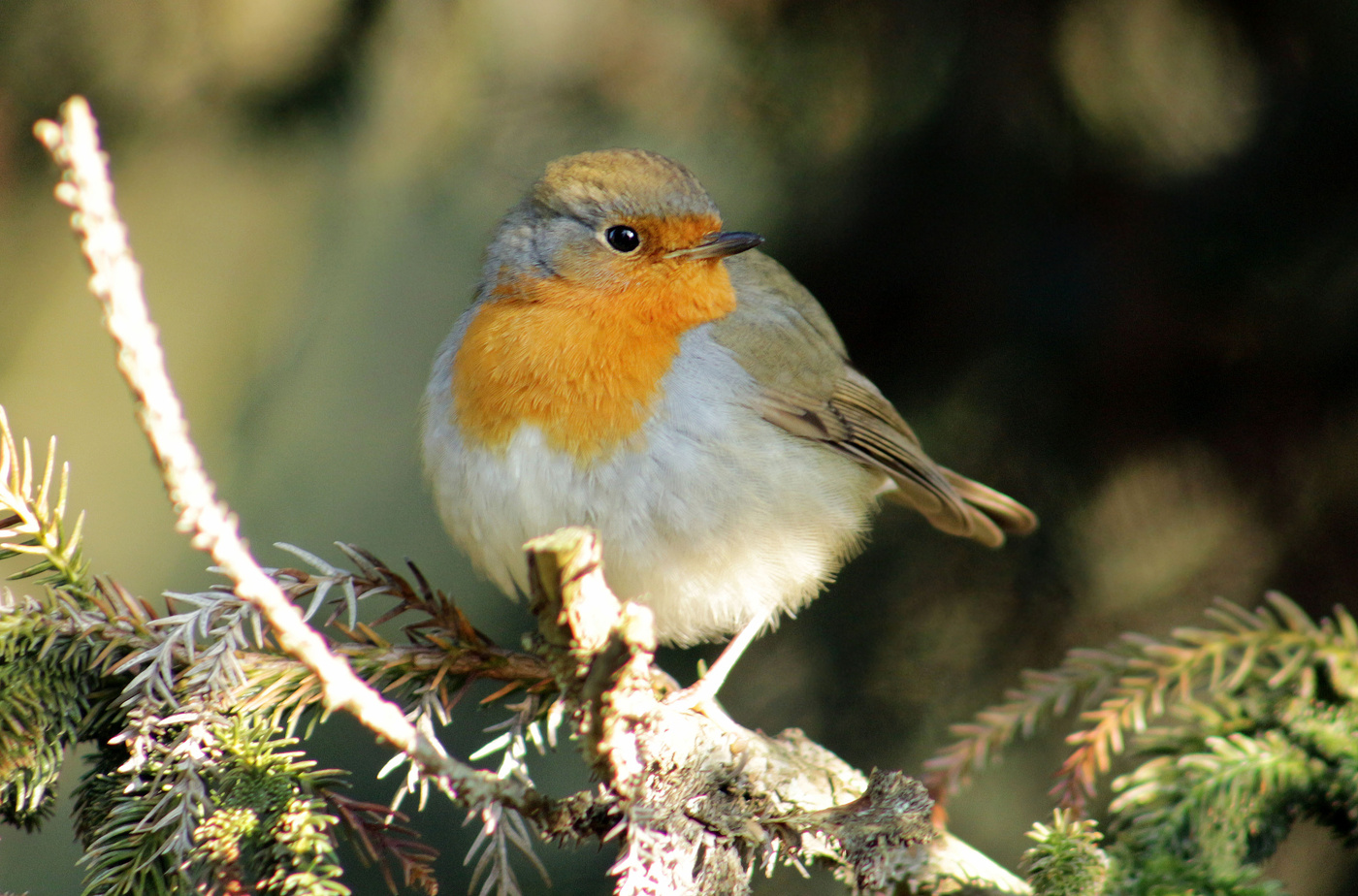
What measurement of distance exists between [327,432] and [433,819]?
1428mm

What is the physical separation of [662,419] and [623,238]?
588 mm

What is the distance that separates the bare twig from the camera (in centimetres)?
94

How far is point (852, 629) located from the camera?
3238 mm

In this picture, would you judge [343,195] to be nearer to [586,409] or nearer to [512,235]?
[512,235]

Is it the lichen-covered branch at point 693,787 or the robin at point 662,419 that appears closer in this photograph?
the lichen-covered branch at point 693,787

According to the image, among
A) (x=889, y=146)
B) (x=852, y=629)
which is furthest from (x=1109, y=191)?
(x=852, y=629)

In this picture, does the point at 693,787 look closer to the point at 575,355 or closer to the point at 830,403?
the point at 575,355

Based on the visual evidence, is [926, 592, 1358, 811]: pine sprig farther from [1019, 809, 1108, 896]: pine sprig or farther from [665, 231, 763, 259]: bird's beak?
[665, 231, 763, 259]: bird's beak

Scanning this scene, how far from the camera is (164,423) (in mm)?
1008

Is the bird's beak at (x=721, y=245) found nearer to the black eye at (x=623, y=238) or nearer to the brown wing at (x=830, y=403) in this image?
the black eye at (x=623, y=238)

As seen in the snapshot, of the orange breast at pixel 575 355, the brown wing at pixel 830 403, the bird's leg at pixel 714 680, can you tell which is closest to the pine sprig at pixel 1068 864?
the bird's leg at pixel 714 680

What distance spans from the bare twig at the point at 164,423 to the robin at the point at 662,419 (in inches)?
45.5

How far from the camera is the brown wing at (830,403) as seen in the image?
2.90m

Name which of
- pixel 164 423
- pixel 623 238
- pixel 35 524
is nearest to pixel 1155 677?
pixel 623 238
